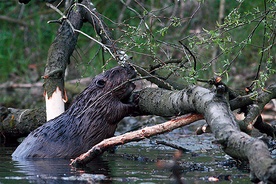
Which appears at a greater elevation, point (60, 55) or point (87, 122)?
point (60, 55)

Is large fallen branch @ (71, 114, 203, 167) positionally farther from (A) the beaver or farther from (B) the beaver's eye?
(B) the beaver's eye

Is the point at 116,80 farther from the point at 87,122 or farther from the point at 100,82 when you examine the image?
the point at 87,122

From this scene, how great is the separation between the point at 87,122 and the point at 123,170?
3.21 ft

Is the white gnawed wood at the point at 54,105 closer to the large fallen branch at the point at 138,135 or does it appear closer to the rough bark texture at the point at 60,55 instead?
the rough bark texture at the point at 60,55

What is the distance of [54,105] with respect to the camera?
568cm

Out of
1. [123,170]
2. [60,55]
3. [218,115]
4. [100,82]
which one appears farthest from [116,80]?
[218,115]

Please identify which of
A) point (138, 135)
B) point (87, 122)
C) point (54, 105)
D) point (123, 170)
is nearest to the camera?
point (138, 135)

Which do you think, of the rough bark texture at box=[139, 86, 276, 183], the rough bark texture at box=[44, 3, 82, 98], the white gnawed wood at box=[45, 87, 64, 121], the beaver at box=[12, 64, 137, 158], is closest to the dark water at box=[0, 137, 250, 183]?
the beaver at box=[12, 64, 137, 158]

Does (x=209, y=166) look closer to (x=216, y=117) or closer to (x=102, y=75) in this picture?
(x=216, y=117)

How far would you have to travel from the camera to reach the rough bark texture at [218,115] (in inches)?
110

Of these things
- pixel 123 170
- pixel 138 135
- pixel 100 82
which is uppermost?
pixel 100 82

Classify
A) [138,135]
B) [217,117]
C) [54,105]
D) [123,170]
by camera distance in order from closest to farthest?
1. [217,117]
2. [138,135]
3. [123,170]
4. [54,105]

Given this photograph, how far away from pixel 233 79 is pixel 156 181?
583 cm

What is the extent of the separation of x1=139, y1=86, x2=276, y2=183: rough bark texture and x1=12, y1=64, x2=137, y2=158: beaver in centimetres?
20
